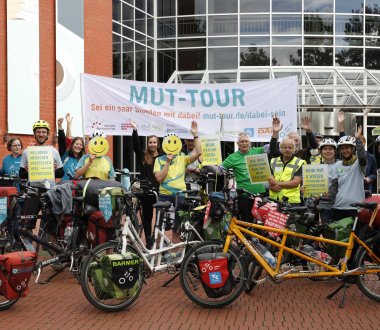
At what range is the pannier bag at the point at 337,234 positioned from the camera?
6469 millimetres

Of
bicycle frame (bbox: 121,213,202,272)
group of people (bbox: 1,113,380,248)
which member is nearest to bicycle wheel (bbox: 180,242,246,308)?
bicycle frame (bbox: 121,213,202,272)

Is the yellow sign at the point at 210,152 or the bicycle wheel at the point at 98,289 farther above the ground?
the yellow sign at the point at 210,152

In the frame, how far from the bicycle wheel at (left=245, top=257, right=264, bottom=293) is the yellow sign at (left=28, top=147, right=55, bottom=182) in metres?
2.89

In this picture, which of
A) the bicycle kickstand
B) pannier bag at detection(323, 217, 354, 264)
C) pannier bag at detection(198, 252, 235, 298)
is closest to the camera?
pannier bag at detection(198, 252, 235, 298)

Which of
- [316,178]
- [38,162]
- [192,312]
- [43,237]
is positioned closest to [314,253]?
[316,178]

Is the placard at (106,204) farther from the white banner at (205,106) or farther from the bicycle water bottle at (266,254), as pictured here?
the white banner at (205,106)

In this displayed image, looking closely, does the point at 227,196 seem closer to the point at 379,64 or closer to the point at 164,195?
the point at 164,195

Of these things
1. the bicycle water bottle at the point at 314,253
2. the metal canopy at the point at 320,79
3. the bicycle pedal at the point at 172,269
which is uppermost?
the metal canopy at the point at 320,79

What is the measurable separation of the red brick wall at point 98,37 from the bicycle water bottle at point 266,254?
12166 millimetres

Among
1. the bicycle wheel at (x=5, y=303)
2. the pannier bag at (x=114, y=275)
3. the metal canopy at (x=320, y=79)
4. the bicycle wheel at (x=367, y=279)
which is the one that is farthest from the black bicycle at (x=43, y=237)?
the metal canopy at (x=320, y=79)

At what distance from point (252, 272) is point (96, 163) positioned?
2.61 m

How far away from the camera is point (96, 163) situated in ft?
25.5

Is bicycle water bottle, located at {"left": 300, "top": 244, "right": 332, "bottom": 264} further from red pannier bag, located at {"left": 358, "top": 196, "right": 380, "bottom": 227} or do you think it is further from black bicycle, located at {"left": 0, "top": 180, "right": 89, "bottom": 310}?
black bicycle, located at {"left": 0, "top": 180, "right": 89, "bottom": 310}

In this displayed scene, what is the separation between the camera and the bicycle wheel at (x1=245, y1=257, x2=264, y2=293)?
6.37 metres
